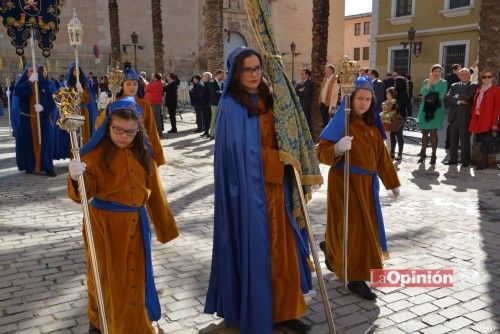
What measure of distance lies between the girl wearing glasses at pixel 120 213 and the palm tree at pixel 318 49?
31.7 feet

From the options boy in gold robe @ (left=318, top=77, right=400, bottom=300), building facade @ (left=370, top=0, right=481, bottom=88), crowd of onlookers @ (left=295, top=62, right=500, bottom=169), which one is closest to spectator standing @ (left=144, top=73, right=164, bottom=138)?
crowd of onlookers @ (left=295, top=62, right=500, bottom=169)

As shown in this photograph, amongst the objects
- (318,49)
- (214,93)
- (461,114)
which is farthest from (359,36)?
(461,114)

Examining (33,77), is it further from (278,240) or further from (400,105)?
(400,105)

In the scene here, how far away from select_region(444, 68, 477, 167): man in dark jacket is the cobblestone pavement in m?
1.13

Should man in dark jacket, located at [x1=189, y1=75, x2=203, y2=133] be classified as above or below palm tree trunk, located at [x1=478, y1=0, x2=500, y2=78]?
below

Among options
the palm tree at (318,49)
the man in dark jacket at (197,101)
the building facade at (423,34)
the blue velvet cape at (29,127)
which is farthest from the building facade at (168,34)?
the blue velvet cape at (29,127)

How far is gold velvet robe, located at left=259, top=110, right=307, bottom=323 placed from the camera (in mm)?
3445

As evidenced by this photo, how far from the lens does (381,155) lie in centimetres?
450

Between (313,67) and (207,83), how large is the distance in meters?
3.48

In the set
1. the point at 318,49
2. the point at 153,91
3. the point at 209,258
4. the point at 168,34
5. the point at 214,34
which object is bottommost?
the point at 209,258

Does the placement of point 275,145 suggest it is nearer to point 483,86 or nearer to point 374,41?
point 483,86

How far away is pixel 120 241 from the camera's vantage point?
10.7 feet

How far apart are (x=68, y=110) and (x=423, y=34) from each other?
88.4 ft

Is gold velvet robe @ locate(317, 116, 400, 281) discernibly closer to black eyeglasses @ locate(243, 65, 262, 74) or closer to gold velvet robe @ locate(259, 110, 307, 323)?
gold velvet robe @ locate(259, 110, 307, 323)
